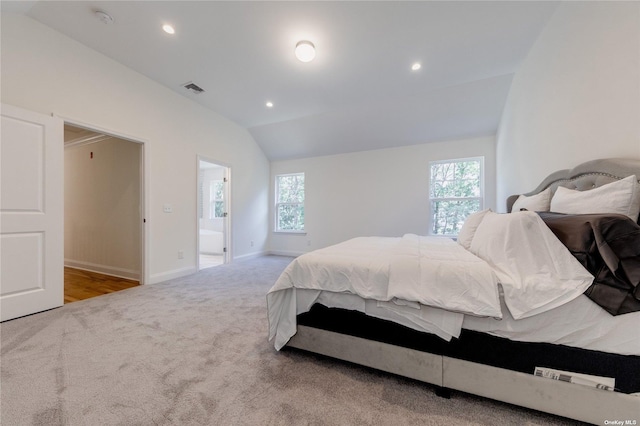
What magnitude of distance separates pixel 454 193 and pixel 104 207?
620 centimetres

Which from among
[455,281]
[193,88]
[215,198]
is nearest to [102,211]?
[193,88]

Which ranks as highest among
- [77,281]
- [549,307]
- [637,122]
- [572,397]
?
[637,122]

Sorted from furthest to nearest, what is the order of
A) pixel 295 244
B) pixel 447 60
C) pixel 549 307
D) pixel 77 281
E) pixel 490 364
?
pixel 295 244 → pixel 77 281 → pixel 447 60 → pixel 490 364 → pixel 549 307

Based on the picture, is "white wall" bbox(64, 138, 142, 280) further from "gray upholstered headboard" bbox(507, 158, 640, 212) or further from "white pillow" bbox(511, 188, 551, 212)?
"gray upholstered headboard" bbox(507, 158, 640, 212)

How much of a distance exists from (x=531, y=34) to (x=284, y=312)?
11.6ft

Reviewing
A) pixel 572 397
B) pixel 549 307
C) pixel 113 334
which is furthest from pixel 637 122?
pixel 113 334

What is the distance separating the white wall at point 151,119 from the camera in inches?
89.8

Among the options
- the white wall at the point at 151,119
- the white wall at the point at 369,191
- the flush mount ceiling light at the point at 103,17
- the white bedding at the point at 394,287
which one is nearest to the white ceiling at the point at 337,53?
the flush mount ceiling light at the point at 103,17

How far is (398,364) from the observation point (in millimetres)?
1322

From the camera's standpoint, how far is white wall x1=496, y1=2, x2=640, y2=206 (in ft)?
4.28

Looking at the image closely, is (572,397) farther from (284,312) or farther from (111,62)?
(111,62)

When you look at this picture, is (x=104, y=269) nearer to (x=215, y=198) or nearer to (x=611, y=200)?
(x=215, y=198)

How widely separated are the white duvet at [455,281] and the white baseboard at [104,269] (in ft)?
11.0

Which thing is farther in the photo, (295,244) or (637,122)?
(295,244)
